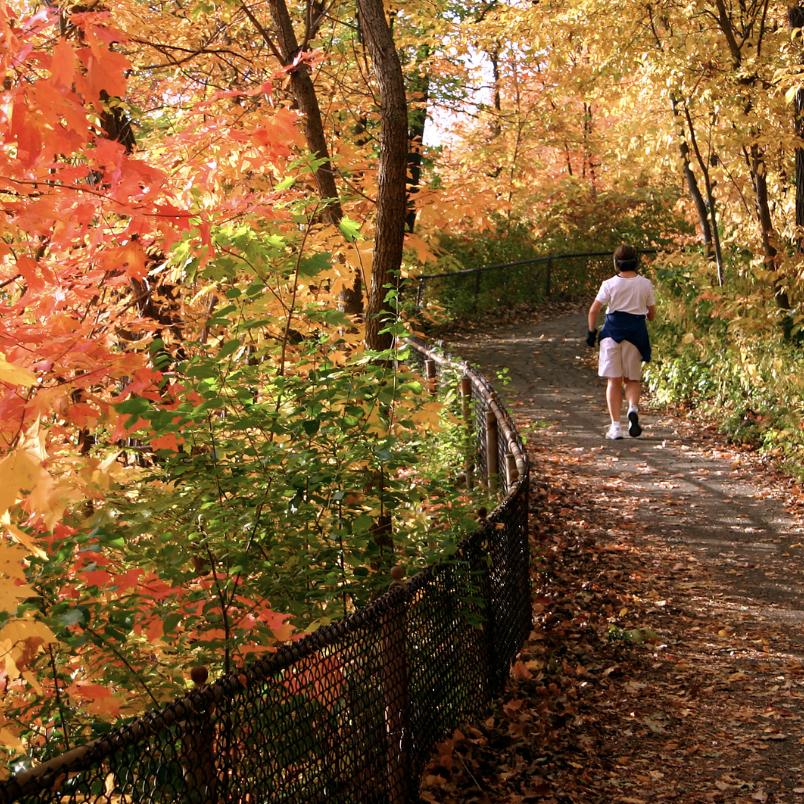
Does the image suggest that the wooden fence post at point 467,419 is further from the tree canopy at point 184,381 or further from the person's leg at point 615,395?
the tree canopy at point 184,381

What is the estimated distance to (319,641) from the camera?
2965mm

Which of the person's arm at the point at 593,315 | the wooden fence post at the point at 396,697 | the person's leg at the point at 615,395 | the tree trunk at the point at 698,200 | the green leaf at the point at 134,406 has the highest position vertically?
the tree trunk at the point at 698,200

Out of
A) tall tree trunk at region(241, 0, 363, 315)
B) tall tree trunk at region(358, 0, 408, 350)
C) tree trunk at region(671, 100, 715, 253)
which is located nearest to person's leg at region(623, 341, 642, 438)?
tall tree trunk at region(241, 0, 363, 315)

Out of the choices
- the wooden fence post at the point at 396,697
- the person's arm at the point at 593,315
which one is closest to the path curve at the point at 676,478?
the person's arm at the point at 593,315

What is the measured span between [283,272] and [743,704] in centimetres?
374

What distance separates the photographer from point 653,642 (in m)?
5.90

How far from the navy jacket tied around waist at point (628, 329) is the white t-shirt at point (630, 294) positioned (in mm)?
74

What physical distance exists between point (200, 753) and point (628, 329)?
7.00 meters

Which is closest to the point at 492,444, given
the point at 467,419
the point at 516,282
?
the point at 467,419

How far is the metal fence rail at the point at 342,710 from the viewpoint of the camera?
230cm

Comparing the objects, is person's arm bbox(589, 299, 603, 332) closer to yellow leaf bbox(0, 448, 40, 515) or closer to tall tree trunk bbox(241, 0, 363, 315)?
tall tree trunk bbox(241, 0, 363, 315)

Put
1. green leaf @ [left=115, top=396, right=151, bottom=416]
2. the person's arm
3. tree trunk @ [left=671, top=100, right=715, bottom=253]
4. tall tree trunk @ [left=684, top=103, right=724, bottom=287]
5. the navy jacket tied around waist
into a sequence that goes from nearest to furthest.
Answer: green leaf @ [left=115, top=396, right=151, bottom=416] → the person's arm → the navy jacket tied around waist → tall tree trunk @ [left=684, top=103, right=724, bottom=287] → tree trunk @ [left=671, top=100, right=715, bottom=253]

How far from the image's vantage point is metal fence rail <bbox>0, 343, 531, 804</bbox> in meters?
2.30

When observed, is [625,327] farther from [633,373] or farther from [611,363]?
[633,373]
